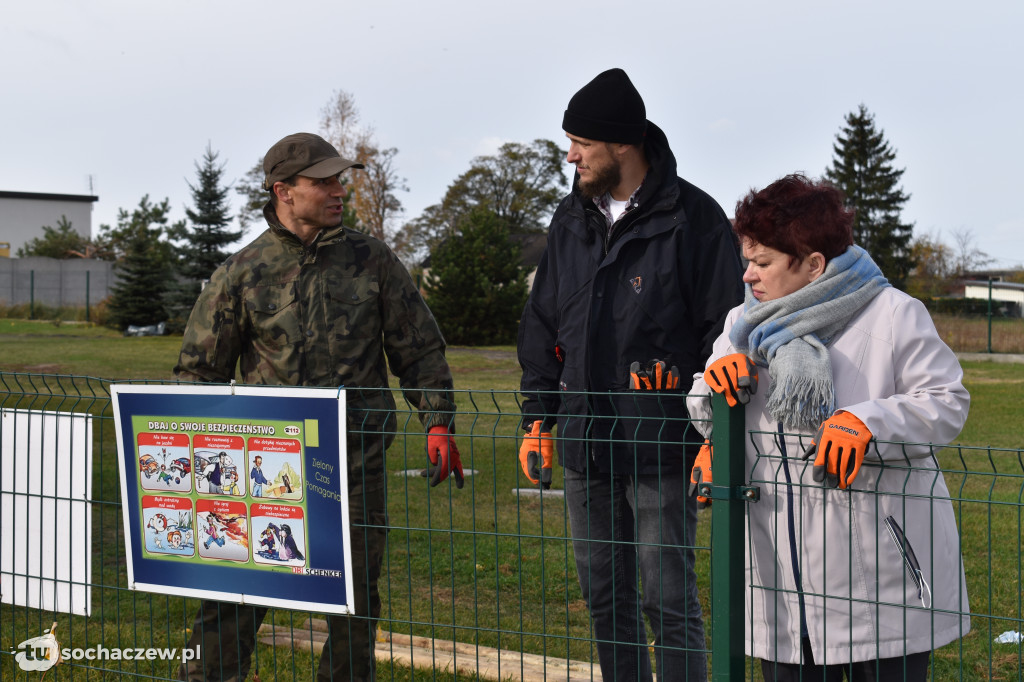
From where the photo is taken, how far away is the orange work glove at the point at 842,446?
2.19 meters

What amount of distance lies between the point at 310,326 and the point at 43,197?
3088 inches

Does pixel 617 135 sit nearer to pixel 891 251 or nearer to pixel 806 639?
pixel 806 639

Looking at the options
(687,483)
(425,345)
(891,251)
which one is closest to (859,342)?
(687,483)

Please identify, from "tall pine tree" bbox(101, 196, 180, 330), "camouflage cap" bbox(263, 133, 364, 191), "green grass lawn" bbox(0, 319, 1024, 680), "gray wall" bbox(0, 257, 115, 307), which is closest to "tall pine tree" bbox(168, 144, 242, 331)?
"tall pine tree" bbox(101, 196, 180, 330)

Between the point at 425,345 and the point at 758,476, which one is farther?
the point at 425,345

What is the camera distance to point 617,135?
10.4 ft

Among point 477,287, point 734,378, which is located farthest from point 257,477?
point 477,287

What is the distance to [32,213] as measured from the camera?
73.4 metres

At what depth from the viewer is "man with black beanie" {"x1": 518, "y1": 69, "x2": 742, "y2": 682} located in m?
2.98

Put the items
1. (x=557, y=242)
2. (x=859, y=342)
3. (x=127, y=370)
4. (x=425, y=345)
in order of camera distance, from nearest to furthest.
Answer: (x=859, y=342) < (x=557, y=242) < (x=425, y=345) < (x=127, y=370)

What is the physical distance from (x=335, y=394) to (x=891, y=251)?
45088 millimetres

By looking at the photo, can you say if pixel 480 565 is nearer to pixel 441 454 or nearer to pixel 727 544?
pixel 441 454

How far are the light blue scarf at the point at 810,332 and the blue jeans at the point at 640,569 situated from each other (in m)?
0.57

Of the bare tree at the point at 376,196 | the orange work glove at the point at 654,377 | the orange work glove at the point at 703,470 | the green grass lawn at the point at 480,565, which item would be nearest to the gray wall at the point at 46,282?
the bare tree at the point at 376,196
